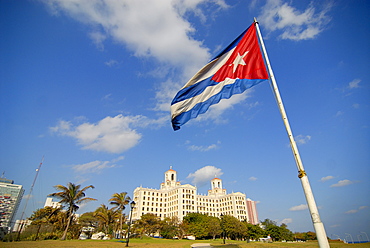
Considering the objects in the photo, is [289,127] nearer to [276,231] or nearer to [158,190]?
[276,231]

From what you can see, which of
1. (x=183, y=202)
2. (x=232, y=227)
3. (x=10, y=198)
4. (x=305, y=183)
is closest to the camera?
(x=305, y=183)

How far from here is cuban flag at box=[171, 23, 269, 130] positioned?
8367mm

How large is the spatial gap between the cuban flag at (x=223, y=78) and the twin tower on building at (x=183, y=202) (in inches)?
3575

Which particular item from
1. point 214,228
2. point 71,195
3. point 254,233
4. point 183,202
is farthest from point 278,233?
point 71,195

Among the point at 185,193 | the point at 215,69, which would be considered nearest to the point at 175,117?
the point at 215,69

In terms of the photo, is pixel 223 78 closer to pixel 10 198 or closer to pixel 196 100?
pixel 196 100

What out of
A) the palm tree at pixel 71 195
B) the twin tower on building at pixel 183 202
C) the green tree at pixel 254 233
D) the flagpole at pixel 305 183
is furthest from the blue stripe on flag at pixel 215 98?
the twin tower on building at pixel 183 202

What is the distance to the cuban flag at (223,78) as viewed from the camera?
8.37m

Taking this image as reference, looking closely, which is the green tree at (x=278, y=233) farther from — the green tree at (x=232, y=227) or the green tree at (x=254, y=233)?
the green tree at (x=232, y=227)

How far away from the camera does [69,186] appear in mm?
31422

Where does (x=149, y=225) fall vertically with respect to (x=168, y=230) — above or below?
above

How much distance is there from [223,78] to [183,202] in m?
95.6

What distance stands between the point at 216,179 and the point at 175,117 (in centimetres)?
12573

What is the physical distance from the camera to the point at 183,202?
9681 centimetres
